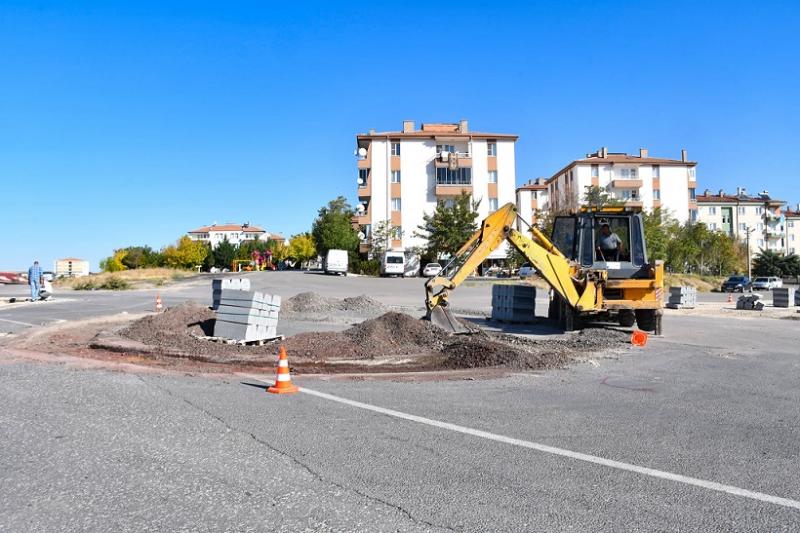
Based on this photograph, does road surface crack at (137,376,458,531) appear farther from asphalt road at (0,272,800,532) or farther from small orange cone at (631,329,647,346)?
small orange cone at (631,329,647,346)

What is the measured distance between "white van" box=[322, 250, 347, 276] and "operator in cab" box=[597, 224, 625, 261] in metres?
45.5

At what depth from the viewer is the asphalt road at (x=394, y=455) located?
4020 millimetres

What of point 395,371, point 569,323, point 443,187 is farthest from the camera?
point 443,187

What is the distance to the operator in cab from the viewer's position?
16469mm

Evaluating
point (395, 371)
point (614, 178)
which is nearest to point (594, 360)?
point (395, 371)

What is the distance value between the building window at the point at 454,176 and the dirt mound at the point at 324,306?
46344mm

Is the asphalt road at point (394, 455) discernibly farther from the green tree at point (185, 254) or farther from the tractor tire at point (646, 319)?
the green tree at point (185, 254)

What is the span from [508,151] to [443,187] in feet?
27.8

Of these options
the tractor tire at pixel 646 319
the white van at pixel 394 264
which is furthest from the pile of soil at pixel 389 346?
the white van at pixel 394 264

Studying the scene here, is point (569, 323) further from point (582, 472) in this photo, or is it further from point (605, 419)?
→ point (582, 472)

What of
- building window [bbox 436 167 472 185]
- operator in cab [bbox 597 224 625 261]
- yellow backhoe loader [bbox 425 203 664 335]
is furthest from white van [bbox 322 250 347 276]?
operator in cab [bbox 597 224 625 261]

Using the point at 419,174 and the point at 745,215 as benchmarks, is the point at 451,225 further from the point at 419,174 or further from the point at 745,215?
the point at 745,215

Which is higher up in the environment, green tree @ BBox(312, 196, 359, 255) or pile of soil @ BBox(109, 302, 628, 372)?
green tree @ BBox(312, 196, 359, 255)

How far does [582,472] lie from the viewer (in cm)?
492
